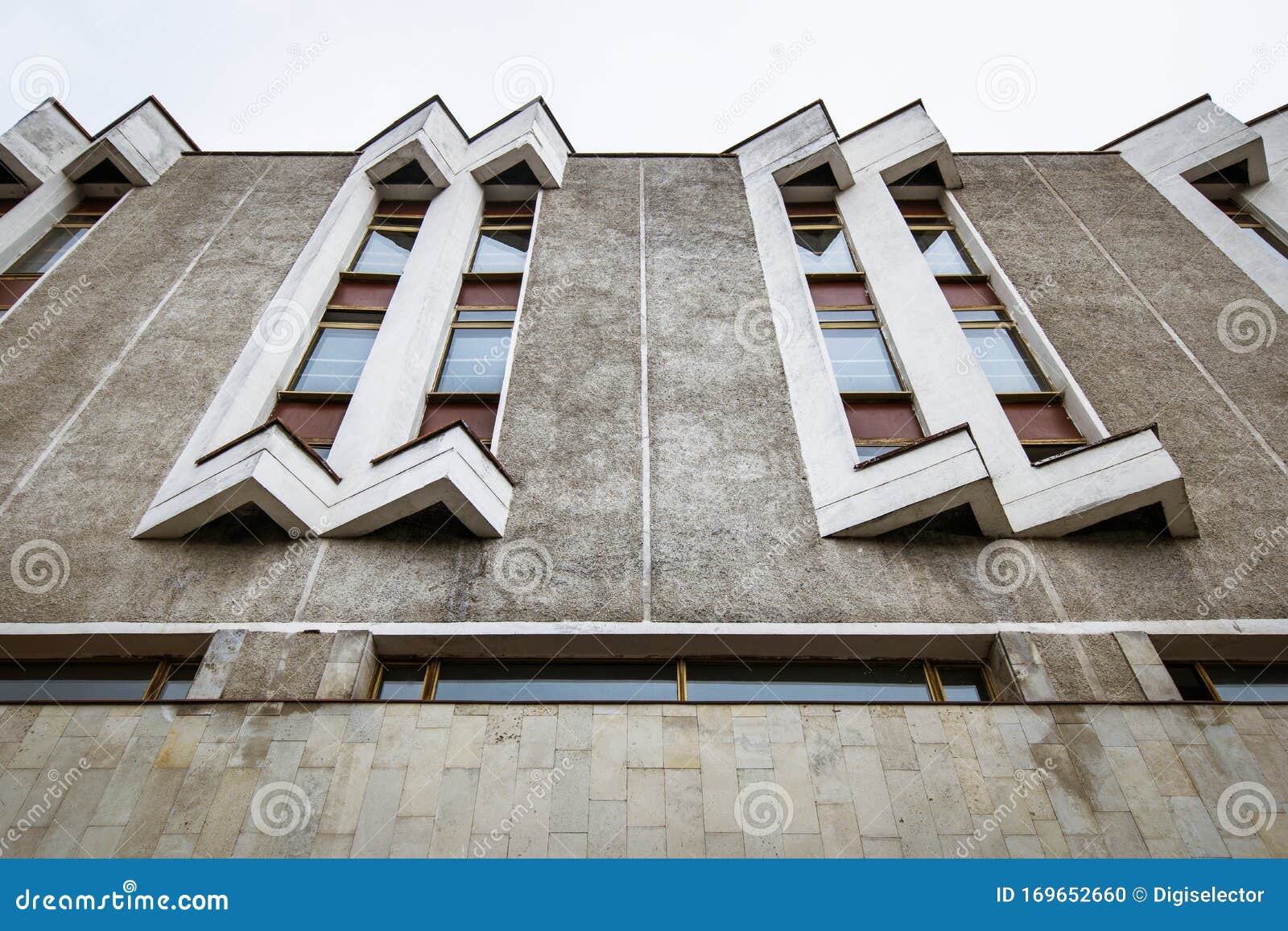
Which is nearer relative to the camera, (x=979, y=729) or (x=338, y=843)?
(x=338, y=843)

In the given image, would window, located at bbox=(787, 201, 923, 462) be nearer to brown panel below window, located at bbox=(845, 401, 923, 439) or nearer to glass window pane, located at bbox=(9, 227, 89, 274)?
brown panel below window, located at bbox=(845, 401, 923, 439)

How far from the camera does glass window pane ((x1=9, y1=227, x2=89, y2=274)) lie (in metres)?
12.4

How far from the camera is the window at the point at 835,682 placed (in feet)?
24.0

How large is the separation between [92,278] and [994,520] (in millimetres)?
13069

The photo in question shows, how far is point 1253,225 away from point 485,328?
13.5m

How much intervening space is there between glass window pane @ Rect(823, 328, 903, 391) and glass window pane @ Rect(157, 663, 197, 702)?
8.08 meters

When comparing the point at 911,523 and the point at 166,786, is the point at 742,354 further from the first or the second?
the point at 166,786

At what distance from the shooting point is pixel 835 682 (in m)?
7.43

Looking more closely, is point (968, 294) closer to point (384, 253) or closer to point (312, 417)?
point (384, 253)

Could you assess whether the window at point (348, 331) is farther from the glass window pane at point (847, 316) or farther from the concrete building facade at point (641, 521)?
the glass window pane at point (847, 316)

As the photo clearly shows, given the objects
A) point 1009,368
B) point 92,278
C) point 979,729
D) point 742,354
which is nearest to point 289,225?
point 92,278

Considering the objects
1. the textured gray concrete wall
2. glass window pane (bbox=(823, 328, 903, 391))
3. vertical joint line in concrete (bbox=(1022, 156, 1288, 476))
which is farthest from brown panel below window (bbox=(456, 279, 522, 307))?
vertical joint line in concrete (bbox=(1022, 156, 1288, 476))

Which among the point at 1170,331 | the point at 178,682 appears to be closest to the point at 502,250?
the point at 178,682

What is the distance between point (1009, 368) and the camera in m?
10.5
